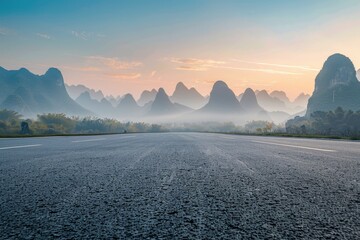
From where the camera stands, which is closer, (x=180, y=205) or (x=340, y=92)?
(x=180, y=205)

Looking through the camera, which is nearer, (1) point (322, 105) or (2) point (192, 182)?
(2) point (192, 182)

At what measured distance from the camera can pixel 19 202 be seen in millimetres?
2584

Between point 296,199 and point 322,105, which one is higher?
point 322,105

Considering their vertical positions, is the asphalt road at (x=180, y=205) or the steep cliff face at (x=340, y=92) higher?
the steep cliff face at (x=340, y=92)

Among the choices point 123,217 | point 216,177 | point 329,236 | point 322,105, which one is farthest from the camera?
point 322,105

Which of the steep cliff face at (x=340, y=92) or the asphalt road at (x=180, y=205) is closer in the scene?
the asphalt road at (x=180, y=205)

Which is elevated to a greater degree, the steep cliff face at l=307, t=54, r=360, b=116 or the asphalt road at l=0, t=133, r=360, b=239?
the steep cliff face at l=307, t=54, r=360, b=116

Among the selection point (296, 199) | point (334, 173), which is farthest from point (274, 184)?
point (334, 173)

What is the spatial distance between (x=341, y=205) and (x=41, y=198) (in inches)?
112

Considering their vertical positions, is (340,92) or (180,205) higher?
(340,92)

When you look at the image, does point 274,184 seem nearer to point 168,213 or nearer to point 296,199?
point 296,199

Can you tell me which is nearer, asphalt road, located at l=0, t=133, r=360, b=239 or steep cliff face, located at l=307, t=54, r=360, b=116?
asphalt road, located at l=0, t=133, r=360, b=239

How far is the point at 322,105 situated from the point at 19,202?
196766 millimetres

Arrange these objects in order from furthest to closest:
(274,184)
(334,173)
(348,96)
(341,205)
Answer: (348,96) → (334,173) → (274,184) → (341,205)
